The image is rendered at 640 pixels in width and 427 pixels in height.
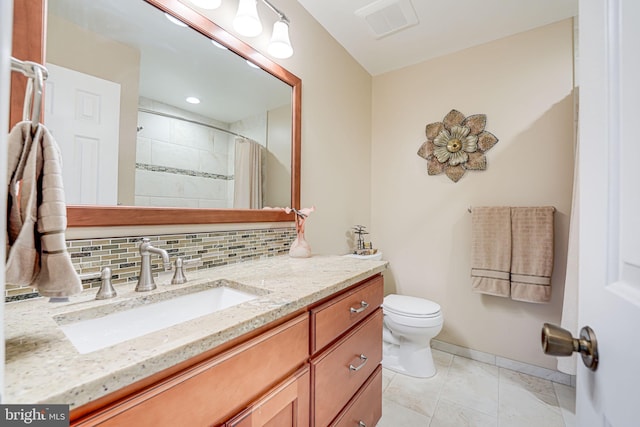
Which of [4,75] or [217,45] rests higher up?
[217,45]

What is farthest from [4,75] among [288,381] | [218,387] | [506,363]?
[506,363]

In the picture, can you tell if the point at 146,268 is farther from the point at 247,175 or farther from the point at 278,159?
the point at 278,159

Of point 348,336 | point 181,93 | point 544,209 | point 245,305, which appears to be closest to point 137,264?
point 245,305

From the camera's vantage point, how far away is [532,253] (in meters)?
1.76

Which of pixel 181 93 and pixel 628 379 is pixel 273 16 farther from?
pixel 628 379

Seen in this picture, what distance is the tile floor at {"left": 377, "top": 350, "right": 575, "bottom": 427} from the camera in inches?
56.1

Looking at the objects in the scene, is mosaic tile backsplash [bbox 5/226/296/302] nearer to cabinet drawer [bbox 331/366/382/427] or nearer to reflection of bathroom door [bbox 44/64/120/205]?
reflection of bathroom door [bbox 44/64/120/205]

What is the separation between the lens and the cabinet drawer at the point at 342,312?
836mm

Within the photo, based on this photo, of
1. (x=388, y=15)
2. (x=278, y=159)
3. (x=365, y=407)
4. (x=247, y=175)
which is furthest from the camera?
(x=388, y=15)

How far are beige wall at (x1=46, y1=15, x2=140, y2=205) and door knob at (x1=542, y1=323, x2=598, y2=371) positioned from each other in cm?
120

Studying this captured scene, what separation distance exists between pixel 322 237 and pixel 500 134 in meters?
1.54

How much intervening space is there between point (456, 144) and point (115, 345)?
231cm

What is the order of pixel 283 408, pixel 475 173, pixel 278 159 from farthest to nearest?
pixel 475 173, pixel 278 159, pixel 283 408

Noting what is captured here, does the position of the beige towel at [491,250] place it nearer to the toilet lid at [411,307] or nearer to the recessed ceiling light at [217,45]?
the toilet lid at [411,307]
